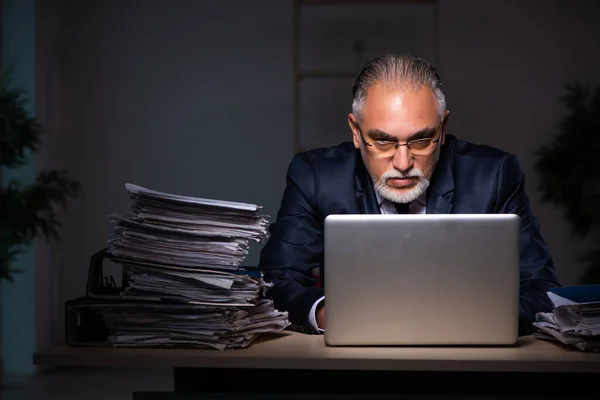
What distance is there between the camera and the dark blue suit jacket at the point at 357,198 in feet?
6.78

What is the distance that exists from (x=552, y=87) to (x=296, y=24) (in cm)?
145

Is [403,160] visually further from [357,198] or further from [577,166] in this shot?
[577,166]

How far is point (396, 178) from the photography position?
206 cm

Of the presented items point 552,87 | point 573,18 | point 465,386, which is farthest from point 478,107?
point 465,386

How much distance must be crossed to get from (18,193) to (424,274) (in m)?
3.49

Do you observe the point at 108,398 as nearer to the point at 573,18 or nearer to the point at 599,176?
the point at 599,176

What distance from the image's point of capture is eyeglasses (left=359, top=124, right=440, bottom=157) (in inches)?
81.3

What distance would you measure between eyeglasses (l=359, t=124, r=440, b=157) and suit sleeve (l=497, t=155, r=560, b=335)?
0.25 meters

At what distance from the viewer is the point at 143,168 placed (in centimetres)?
507

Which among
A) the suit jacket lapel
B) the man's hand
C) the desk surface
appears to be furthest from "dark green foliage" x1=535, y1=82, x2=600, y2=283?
the desk surface

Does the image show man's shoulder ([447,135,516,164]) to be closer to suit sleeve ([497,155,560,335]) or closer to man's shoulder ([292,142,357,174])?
suit sleeve ([497,155,560,335])

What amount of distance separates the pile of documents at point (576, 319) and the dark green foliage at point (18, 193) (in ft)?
11.1

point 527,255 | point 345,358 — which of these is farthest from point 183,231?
point 527,255

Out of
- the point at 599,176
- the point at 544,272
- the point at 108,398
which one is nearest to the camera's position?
the point at 544,272
